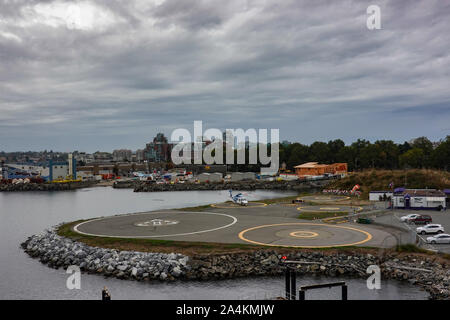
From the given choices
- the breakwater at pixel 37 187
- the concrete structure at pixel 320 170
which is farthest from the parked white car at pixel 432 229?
the breakwater at pixel 37 187

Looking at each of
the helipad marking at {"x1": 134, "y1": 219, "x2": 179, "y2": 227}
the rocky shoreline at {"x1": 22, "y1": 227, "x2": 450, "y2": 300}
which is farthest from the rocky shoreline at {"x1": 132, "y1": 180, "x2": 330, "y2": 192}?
the rocky shoreline at {"x1": 22, "y1": 227, "x2": 450, "y2": 300}

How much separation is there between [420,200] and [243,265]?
38486 mm

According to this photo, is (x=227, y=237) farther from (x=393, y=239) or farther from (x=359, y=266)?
(x=393, y=239)

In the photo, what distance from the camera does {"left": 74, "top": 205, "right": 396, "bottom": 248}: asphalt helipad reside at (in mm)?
39406

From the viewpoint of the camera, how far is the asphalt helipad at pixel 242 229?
39.4 m

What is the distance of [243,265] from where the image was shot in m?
33.8

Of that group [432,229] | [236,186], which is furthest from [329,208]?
[236,186]

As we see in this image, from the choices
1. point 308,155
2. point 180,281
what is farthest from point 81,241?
point 308,155

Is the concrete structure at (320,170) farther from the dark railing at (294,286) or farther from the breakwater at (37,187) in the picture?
the dark railing at (294,286)

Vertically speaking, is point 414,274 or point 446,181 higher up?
point 446,181

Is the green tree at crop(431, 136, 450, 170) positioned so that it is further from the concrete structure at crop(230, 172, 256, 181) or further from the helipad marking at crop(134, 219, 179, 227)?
the helipad marking at crop(134, 219, 179, 227)

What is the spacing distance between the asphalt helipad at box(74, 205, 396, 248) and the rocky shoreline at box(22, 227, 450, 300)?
133 inches

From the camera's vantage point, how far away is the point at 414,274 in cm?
3059
